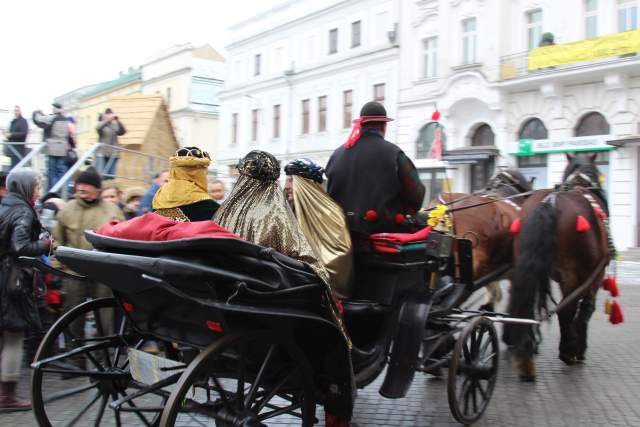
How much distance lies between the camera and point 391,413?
181 inches

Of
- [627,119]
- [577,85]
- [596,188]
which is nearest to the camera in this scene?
[596,188]

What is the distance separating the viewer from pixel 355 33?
91.7ft

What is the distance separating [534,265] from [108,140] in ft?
22.6

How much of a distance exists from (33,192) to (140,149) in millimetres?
5765

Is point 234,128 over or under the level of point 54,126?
over

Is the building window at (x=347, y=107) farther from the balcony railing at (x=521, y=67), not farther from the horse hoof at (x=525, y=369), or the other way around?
the horse hoof at (x=525, y=369)

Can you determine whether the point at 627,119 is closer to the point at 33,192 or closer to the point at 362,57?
the point at 362,57

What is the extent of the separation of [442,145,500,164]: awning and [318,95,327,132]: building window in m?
8.48

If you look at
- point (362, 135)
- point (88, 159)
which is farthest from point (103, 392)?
point (88, 159)

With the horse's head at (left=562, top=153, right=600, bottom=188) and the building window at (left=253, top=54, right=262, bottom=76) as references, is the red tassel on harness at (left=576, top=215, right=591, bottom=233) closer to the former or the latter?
the horse's head at (left=562, top=153, right=600, bottom=188)

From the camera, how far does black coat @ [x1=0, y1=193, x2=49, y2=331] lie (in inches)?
174

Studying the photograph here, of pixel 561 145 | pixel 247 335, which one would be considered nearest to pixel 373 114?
pixel 247 335

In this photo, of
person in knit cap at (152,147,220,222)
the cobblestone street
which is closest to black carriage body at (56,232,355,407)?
person in knit cap at (152,147,220,222)

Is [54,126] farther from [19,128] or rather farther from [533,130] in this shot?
[533,130]
